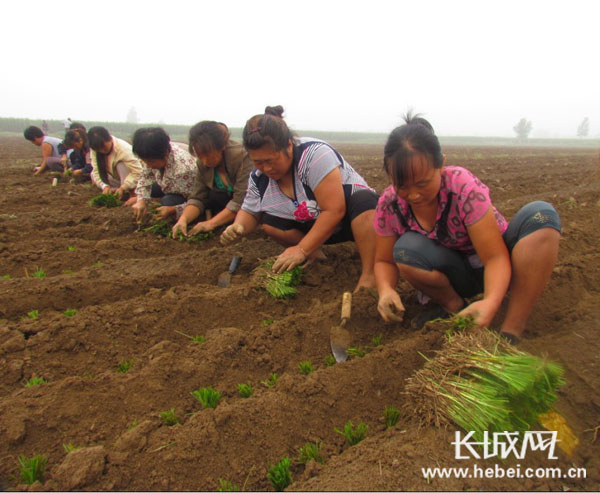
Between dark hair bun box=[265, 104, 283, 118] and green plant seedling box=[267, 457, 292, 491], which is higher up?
dark hair bun box=[265, 104, 283, 118]

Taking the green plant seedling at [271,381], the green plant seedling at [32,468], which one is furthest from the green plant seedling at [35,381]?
the green plant seedling at [271,381]

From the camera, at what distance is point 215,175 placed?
4285 mm

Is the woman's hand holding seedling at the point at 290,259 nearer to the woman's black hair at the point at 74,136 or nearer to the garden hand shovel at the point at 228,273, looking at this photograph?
the garden hand shovel at the point at 228,273

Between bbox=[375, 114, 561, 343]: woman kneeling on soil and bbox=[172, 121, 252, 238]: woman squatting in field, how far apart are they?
189 cm

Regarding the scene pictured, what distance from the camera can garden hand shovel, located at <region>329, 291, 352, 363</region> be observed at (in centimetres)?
237

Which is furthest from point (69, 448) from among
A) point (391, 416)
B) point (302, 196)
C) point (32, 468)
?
point (302, 196)

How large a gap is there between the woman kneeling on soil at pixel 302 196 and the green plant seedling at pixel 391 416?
1211 millimetres

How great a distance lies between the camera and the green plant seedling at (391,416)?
1870 mm

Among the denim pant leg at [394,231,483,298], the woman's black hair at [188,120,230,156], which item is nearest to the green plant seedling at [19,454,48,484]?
the denim pant leg at [394,231,483,298]

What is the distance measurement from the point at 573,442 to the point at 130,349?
92.6 inches

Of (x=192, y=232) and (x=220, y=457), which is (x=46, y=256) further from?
(x=220, y=457)

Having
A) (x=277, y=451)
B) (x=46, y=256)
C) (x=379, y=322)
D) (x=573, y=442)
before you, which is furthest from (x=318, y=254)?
(x=46, y=256)

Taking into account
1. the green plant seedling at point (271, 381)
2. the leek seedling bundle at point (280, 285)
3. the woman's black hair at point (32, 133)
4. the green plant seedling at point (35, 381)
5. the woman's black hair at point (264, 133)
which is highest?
the woman's black hair at point (264, 133)

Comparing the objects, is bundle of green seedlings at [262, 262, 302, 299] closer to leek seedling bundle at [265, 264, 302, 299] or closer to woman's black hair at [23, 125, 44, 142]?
leek seedling bundle at [265, 264, 302, 299]
